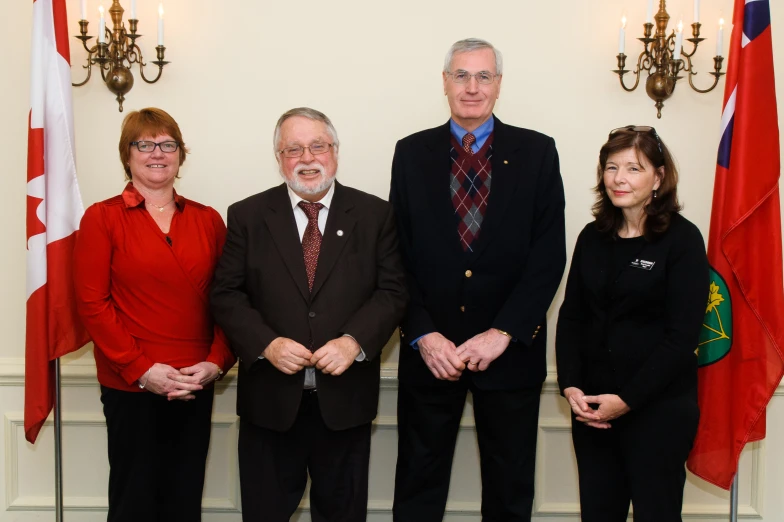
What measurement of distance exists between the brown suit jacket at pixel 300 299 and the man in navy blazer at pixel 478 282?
15 cm

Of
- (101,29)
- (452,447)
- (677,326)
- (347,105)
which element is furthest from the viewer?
(347,105)

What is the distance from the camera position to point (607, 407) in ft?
7.62

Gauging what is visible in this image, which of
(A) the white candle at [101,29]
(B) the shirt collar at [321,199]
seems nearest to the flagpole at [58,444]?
(B) the shirt collar at [321,199]

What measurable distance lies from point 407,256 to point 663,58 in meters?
1.46

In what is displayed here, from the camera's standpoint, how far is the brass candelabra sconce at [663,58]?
3156mm

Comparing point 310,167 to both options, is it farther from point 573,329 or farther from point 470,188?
point 573,329

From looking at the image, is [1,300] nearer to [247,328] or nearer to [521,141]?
[247,328]

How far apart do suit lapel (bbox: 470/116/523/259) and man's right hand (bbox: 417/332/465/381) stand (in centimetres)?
30

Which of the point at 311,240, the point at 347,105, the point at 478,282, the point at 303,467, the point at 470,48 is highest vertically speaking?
the point at 470,48

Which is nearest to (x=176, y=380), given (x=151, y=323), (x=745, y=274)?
(x=151, y=323)

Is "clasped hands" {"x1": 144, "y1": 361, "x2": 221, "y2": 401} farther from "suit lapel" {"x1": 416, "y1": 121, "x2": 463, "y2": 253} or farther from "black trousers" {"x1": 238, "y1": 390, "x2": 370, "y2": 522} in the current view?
"suit lapel" {"x1": 416, "y1": 121, "x2": 463, "y2": 253}

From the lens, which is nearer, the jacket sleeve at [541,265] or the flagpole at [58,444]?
the jacket sleeve at [541,265]

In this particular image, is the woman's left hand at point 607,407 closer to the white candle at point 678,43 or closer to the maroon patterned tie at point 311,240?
the maroon patterned tie at point 311,240

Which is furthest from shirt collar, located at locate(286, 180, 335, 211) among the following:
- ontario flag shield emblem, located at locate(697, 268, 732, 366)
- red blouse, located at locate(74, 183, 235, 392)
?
ontario flag shield emblem, located at locate(697, 268, 732, 366)
